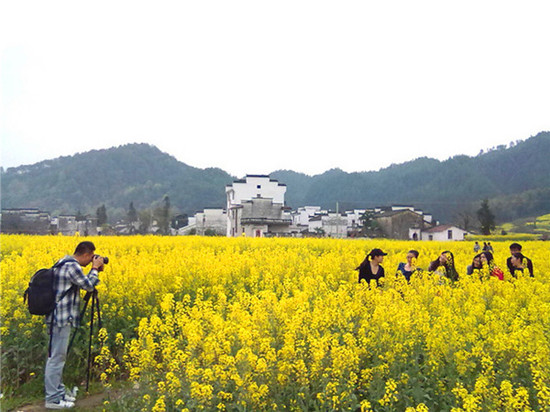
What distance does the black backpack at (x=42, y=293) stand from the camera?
498 cm

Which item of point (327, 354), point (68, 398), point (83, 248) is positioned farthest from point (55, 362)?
point (327, 354)

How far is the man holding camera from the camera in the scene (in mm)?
5023

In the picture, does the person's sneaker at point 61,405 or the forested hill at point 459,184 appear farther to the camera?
the forested hill at point 459,184

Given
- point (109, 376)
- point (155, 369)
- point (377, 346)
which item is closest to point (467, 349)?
point (377, 346)

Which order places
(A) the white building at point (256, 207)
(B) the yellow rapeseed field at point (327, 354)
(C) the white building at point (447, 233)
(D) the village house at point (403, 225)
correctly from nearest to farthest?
(B) the yellow rapeseed field at point (327, 354), (A) the white building at point (256, 207), (C) the white building at point (447, 233), (D) the village house at point (403, 225)

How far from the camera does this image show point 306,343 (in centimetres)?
436

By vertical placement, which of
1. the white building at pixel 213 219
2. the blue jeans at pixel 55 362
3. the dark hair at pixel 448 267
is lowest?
the blue jeans at pixel 55 362

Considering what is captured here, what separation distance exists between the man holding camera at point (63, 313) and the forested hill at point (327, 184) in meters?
52.4

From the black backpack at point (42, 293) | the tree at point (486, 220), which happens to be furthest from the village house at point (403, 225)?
the black backpack at point (42, 293)

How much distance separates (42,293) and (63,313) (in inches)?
12.7

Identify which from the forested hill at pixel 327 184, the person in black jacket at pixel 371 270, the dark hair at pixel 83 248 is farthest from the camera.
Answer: the forested hill at pixel 327 184

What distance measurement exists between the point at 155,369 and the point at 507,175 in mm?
74573

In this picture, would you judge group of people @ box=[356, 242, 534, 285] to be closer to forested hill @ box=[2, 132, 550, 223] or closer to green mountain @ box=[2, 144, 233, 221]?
green mountain @ box=[2, 144, 233, 221]

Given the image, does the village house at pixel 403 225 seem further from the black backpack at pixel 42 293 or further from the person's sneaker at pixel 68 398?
the black backpack at pixel 42 293
